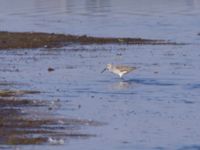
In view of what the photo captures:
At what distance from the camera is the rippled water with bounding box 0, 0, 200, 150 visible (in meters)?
16.4

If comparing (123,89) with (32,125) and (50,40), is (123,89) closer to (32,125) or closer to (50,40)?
(32,125)

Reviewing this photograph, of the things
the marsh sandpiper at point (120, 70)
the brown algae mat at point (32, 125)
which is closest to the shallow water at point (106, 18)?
the marsh sandpiper at point (120, 70)

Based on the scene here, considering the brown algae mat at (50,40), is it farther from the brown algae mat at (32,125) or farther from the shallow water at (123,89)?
the brown algae mat at (32,125)

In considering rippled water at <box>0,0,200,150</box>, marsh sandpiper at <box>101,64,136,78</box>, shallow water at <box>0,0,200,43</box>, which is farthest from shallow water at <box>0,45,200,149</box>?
shallow water at <box>0,0,200,43</box>

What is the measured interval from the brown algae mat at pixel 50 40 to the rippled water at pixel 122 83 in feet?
3.75

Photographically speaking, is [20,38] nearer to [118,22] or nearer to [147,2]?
[118,22]

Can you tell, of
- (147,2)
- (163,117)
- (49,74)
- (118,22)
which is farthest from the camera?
(147,2)

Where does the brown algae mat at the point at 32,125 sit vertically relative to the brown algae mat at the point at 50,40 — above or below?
above

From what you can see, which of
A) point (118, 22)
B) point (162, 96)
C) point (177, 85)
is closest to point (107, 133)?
point (162, 96)

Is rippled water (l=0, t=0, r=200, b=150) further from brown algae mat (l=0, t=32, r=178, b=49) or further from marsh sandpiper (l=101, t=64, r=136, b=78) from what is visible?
brown algae mat (l=0, t=32, r=178, b=49)

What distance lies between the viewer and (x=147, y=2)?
7388 cm

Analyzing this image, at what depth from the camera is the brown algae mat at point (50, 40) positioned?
34000mm

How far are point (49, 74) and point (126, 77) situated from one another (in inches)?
81.5

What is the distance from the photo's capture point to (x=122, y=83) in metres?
24.3
